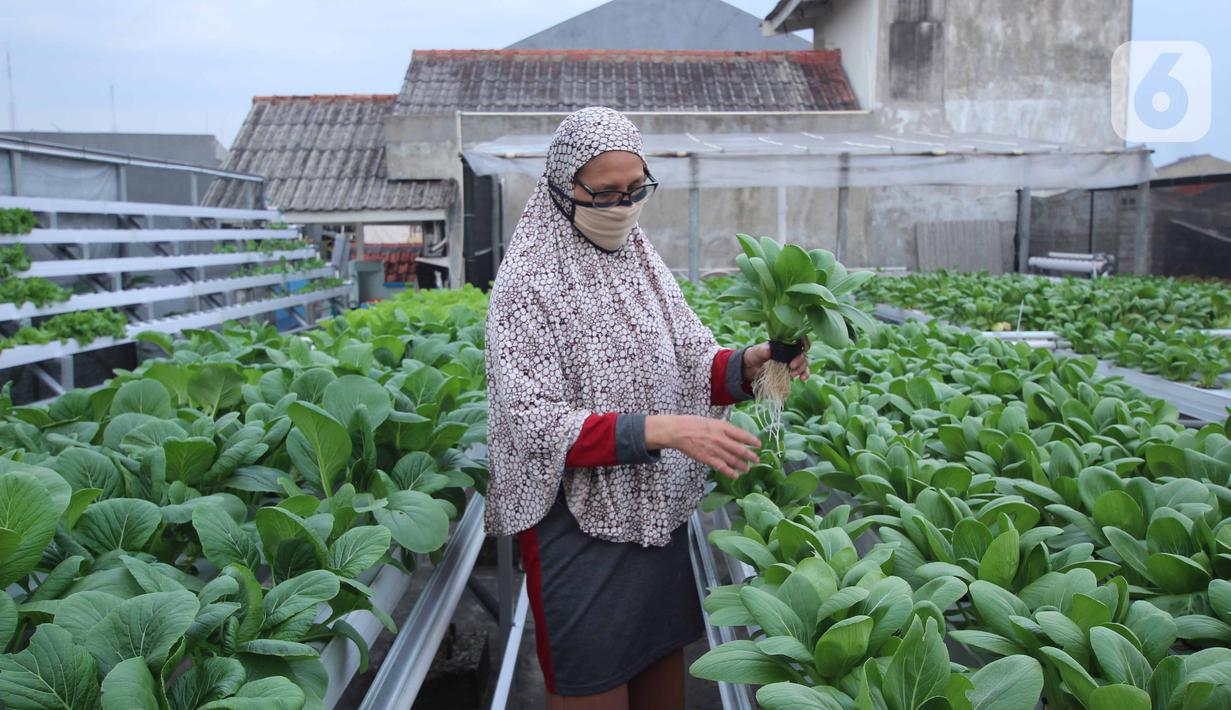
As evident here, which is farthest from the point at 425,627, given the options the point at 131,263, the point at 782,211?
the point at 782,211

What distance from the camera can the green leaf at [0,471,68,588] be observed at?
1.23 m

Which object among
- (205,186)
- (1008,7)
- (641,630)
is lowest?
(641,630)

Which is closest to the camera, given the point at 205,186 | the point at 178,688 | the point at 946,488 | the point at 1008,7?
the point at 178,688

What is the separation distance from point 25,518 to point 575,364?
95cm

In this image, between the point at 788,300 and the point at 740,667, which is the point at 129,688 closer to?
the point at 740,667

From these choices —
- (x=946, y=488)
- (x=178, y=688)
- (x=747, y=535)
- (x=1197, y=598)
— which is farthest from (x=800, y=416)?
(x=178, y=688)

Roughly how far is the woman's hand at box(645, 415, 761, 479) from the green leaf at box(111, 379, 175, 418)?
1.22 meters

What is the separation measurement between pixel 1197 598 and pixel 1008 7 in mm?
14309

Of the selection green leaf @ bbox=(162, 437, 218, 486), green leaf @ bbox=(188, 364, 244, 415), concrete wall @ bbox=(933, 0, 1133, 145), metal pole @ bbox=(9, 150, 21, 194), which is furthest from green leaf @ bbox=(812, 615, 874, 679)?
concrete wall @ bbox=(933, 0, 1133, 145)

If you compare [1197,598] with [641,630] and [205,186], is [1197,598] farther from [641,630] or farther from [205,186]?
[205,186]

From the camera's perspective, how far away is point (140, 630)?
111 cm

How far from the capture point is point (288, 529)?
147cm

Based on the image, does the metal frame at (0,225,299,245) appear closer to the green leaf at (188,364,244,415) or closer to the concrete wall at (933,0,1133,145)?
the green leaf at (188,364,244,415)

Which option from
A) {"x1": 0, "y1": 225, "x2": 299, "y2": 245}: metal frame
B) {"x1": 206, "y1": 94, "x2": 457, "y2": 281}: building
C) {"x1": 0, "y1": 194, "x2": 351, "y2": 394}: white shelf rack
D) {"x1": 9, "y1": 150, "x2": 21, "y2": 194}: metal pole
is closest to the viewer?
{"x1": 0, "y1": 194, "x2": 351, "y2": 394}: white shelf rack
